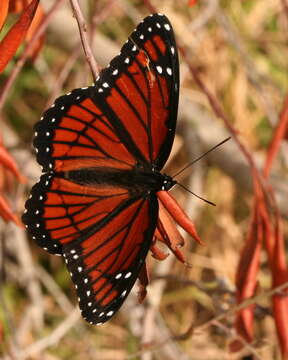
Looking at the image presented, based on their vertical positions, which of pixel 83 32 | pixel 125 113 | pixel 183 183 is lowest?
pixel 183 183

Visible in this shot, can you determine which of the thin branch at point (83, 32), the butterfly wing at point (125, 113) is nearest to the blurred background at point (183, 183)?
the butterfly wing at point (125, 113)

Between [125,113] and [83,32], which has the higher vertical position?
[83,32]

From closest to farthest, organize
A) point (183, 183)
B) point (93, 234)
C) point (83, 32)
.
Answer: point (83, 32)
point (93, 234)
point (183, 183)

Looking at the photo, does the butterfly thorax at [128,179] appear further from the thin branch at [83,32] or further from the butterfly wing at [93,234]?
the thin branch at [83,32]

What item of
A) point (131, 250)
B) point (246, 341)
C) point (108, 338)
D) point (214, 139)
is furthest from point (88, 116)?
point (108, 338)

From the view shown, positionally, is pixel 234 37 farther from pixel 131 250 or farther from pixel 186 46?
pixel 131 250

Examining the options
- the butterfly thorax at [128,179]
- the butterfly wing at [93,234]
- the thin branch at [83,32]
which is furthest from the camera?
the butterfly thorax at [128,179]

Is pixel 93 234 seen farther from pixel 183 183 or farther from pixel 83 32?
pixel 183 183

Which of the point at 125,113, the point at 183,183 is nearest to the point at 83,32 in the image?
the point at 125,113
